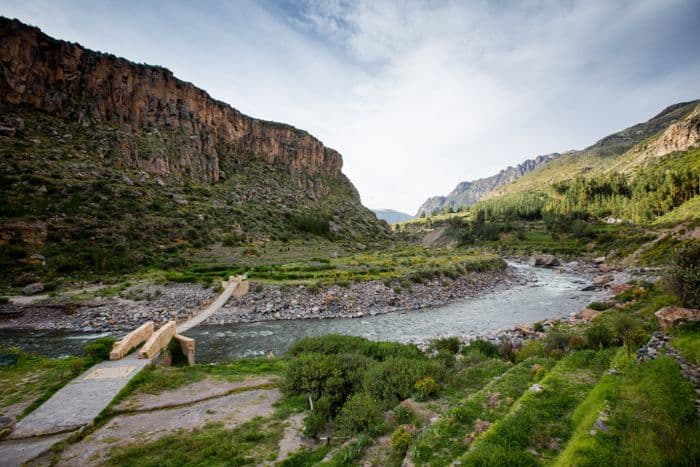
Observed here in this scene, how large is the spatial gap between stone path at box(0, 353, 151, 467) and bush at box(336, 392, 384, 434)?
636 centimetres

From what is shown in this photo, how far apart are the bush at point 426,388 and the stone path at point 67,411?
8.57m

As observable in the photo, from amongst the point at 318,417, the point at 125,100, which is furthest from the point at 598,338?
the point at 125,100

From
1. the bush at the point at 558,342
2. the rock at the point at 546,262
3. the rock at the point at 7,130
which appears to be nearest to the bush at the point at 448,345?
the bush at the point at 558,342

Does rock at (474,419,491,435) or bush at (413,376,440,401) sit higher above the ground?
rock at (474,419,491,435)

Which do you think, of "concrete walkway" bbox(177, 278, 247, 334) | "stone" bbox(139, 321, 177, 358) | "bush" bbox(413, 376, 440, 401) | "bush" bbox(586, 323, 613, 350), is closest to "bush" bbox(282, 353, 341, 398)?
"bush" bbox(413, 376, 440, 401)

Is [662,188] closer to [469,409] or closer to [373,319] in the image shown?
[373,319]

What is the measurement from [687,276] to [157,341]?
1913 cm

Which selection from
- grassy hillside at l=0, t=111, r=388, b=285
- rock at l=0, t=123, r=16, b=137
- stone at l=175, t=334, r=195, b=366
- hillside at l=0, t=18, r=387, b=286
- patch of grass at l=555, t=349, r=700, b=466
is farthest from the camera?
rock at l=0, t=123, r=16, b=137

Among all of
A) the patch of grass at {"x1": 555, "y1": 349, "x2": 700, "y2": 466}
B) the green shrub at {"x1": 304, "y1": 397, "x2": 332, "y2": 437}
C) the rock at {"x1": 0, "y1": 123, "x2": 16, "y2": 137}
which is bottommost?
the green shrub at {"x1": 304, "y1": 397, "x2": 332, "y2": 437}

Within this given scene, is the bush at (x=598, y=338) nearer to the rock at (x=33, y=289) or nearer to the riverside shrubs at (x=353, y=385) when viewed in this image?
the riverside shrubs at (x=353, y=385)

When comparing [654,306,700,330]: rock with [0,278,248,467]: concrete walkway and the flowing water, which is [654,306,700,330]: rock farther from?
[0,278,248,467]: concrete walkway

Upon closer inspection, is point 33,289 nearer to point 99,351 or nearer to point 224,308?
point 224,308

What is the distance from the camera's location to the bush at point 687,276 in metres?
→ 8.76

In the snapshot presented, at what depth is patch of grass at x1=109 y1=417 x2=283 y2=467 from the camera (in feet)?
19.2
